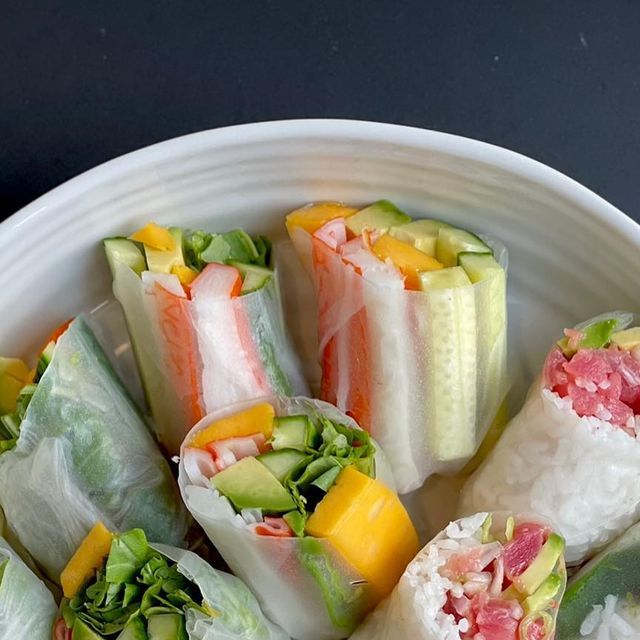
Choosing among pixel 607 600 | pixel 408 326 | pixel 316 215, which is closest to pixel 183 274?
pixel 316 215

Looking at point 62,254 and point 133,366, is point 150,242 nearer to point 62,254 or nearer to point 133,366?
point 62,254

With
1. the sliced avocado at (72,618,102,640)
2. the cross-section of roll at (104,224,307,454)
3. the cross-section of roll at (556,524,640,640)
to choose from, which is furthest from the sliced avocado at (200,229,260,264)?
the cross-section of roll at (556,524,640,640)

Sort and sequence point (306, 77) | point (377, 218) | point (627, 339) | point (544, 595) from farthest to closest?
1. point (306, 77)
2. point (377, 218)
3. point (627, 339)
4. point (544, 595)


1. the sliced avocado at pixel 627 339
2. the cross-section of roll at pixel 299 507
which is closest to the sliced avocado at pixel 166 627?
the cross-section of roll at pixel 299 507

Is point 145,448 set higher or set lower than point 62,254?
lower

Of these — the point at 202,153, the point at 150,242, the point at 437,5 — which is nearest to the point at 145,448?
the point at 150,242

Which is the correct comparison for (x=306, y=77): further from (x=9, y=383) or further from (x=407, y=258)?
(x=9, y=383)
